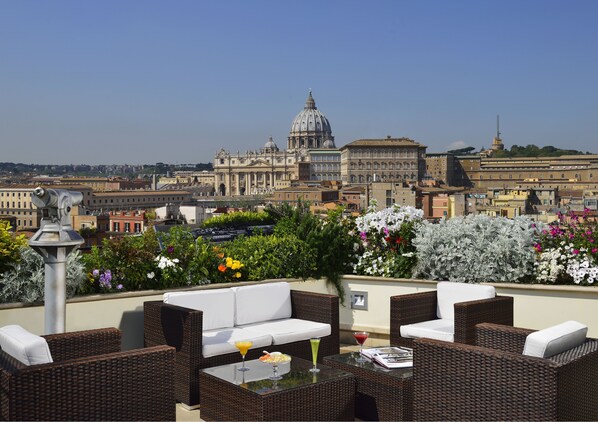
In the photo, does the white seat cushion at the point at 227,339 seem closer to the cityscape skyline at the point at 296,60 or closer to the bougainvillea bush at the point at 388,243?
the bougainvillea bush at the point at 388,243

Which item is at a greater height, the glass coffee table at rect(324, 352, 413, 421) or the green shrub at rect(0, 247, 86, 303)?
the green shrub at rect(0, 247, 86, 303)

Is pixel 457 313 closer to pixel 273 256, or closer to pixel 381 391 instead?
pixel 381 391

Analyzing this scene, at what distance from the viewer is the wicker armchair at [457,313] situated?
3.13 m

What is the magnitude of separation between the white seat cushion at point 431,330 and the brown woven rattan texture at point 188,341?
0.39 meters

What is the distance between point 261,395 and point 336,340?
1257 millimetres

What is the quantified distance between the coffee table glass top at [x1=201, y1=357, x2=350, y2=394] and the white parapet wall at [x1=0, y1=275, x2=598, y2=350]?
0.97 meters

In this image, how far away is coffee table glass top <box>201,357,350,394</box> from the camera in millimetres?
2496

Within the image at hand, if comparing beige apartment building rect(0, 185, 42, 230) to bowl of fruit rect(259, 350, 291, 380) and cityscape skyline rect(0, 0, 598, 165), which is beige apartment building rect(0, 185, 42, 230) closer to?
cityscape skyline rect(0, 0, 598, 165)

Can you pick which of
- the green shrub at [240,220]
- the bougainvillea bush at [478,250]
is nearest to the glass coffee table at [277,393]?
the bougainvillea bush at [478,250]

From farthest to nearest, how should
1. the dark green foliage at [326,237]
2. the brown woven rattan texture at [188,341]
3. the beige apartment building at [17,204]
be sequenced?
the beige apartment building at [17,204], the dark green foliage at [326,237], the brown woven rattan texture at [188,341]

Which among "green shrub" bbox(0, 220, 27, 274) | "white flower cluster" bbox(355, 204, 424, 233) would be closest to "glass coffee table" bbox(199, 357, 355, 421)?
"green shrub" bbox(0, 220, 27, 274)

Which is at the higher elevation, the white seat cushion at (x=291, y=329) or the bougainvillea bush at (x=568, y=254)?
the bougainvillea bush at (x=568, y=254)

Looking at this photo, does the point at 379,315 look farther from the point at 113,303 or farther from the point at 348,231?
the point at 113,303

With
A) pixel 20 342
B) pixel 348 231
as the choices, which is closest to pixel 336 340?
pixel 348 231
